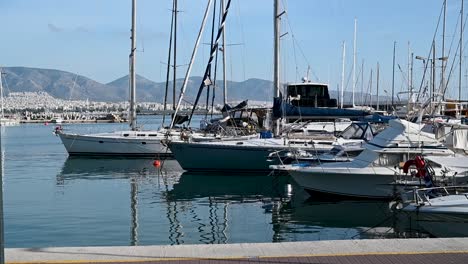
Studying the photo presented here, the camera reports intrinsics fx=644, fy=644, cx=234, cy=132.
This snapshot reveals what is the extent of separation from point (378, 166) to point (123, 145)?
22404 millimetres

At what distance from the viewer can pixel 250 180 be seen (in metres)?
27.6

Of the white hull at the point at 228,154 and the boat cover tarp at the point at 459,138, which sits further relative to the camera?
the white hull at the point at 228,154

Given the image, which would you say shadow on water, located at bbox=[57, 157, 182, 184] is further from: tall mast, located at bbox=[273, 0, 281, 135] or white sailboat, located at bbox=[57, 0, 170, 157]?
tall mast, located at bbox=[273, 0, 281, 135]

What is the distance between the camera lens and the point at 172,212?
19.5 meters

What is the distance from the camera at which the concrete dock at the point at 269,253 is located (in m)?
8.27

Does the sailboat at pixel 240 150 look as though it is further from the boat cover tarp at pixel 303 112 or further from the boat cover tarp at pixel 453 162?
the boat cover tarp at pixel 453 162

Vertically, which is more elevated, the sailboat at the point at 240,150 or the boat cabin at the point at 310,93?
the boat cabin at the point at 310,93

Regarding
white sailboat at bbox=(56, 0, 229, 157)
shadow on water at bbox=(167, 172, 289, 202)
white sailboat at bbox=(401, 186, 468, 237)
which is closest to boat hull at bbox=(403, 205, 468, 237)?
white sailboat at bbox=(401, 186, 468, 237)

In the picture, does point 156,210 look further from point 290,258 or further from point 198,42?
point 198,42

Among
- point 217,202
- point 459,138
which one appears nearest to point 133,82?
point 217,202

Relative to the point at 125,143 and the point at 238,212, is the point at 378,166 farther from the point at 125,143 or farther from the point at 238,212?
the point at 125,143

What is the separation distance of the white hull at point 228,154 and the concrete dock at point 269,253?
1857 cm

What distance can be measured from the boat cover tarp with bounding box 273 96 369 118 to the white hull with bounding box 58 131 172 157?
1070 cm

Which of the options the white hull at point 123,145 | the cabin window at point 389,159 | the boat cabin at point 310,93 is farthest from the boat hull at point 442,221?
the white hull at point 123,145
